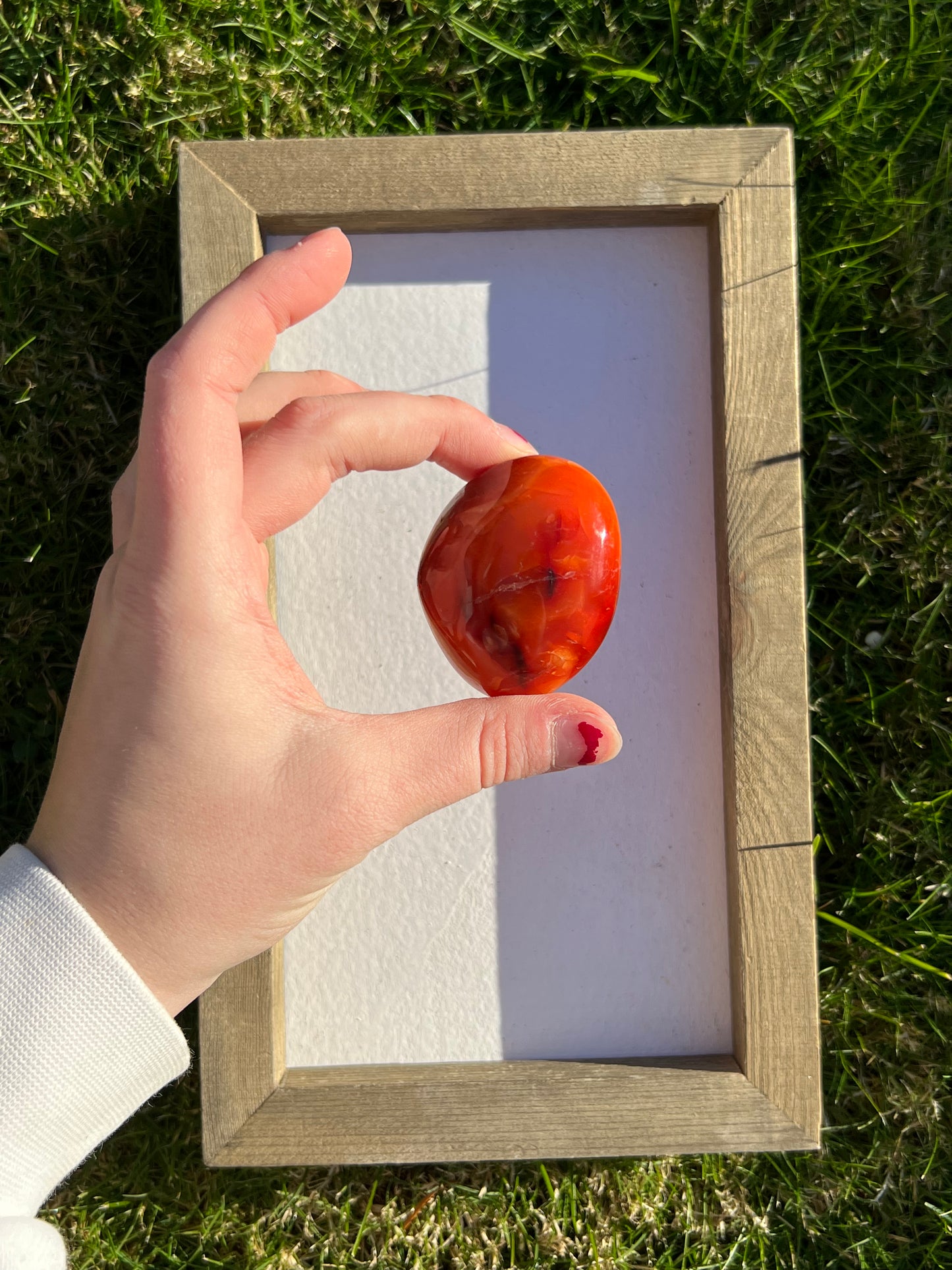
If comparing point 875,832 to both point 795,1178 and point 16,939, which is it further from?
point 16,939

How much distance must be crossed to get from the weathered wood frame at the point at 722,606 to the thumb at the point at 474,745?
0.28m

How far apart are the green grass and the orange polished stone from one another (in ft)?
1.64

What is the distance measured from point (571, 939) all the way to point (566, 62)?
106 centimetres

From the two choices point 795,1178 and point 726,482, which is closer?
point 726,482

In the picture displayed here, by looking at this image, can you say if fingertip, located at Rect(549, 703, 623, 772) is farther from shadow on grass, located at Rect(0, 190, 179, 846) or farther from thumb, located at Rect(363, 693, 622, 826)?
shadow on grass, located at Rect(0, 190, 179, 846)

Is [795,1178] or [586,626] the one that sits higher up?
[586,626]

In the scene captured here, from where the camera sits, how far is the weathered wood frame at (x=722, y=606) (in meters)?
1.09

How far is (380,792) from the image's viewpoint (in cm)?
86

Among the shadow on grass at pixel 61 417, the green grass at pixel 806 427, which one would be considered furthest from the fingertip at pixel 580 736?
the shadow on grass at pixel 61 417

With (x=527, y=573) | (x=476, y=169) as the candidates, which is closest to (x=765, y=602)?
(x=527, y=573)

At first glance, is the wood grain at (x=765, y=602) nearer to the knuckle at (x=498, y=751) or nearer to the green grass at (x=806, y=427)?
the green grass at (x=806, y=427)

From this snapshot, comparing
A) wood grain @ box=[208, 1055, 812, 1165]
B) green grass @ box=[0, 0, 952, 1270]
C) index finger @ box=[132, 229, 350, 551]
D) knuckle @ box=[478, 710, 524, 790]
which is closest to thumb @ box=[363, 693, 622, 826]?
knuckle @ box=[478, 710, 524, 790]

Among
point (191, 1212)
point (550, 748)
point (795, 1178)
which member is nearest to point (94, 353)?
point (550, 748)

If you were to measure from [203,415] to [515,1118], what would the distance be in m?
0.77
